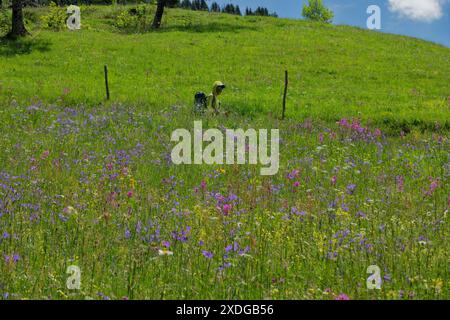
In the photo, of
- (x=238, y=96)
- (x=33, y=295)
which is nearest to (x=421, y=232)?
(x=33, y=295)

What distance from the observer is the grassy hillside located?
2230cm

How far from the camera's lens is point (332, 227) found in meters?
7.71

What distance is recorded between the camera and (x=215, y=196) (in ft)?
30.3

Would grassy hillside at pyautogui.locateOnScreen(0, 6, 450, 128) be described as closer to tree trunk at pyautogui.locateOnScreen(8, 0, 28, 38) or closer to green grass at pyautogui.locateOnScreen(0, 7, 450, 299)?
green grass at pyautogui.locateOnScreen(0, 7, 450, 299)

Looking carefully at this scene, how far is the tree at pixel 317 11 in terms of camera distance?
4710 inches

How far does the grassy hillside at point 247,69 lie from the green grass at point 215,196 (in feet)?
0.75

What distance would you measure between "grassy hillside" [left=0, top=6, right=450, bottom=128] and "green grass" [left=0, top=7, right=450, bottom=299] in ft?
0.75

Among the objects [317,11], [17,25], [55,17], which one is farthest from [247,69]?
[317,11]

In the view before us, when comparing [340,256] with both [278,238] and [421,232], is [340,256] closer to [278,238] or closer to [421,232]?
[278,238]

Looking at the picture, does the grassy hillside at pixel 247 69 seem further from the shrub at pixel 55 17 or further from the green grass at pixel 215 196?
the shrub at pixel 55 17

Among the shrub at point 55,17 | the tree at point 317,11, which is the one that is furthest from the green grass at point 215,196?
the tree at point 317,11

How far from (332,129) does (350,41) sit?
1112 inches

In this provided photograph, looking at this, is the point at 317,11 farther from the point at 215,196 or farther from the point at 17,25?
the point at 215,196

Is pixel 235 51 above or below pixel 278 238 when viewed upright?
above
